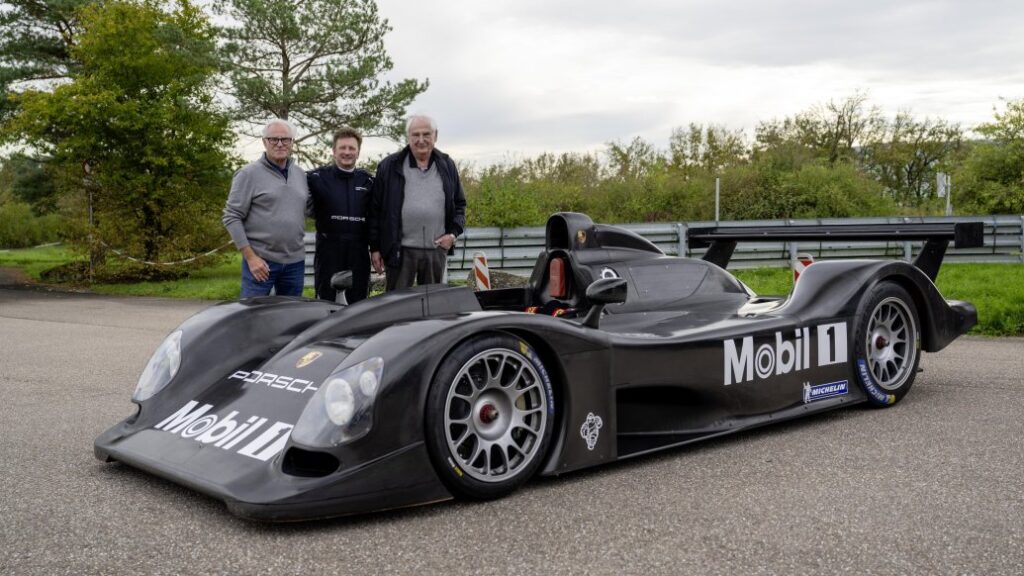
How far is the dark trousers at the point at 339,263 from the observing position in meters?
6.29

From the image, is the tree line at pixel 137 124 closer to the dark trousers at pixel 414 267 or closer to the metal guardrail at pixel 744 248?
the metal guardrail at pixel 744 248

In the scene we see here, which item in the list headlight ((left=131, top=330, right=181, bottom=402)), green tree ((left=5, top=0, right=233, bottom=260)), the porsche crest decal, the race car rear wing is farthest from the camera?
green tree ((left=5, top=0, right=233, bottom=260))

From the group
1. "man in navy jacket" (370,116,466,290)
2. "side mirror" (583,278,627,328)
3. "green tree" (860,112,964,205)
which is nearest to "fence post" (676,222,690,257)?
"man in navy jacket" (370,116,466,290)

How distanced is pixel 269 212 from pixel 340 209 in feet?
1.63

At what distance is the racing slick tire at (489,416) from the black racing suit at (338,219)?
9.13 ft

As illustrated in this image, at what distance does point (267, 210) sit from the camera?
6.00m

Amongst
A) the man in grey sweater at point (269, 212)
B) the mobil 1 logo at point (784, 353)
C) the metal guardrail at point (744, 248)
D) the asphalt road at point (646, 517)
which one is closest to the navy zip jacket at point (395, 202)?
the man in grey sweater at point (269, 212)

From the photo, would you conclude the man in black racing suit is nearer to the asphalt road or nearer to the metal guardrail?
the asphalt road

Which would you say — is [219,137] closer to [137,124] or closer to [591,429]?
[137,124]

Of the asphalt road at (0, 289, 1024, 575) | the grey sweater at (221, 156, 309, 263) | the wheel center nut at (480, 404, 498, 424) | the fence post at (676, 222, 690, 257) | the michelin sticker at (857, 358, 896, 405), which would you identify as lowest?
the asphalt road at (0, 289, 1024, 575)

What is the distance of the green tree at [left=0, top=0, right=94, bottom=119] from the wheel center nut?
91.9 ft

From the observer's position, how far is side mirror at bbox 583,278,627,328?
4.12 metres

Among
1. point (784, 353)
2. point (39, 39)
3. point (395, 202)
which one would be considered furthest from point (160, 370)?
point (39, 39)

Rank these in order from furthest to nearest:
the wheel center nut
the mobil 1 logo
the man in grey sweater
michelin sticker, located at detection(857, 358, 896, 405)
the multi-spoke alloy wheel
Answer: the man in grey sweater → the multi-spoke alloy wheel → michelin sticker, located at detection(857, 358, 896, 405) → the mobil 1 logo → the wheel center nut
